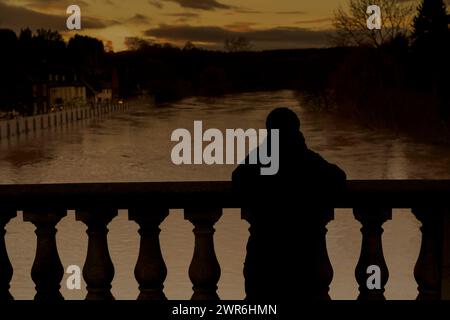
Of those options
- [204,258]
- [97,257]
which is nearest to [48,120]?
[97,257]

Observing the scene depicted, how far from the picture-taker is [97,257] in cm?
396

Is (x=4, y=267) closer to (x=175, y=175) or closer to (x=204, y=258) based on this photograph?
(x=204, y=258)

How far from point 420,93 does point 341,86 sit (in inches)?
309

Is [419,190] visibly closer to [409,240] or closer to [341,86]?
[409,240]

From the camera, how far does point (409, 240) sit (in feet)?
65.8

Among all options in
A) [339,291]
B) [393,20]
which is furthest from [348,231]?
[393,20]

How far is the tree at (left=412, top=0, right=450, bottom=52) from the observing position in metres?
70.6

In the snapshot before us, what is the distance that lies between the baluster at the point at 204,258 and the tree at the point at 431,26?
70406 mm

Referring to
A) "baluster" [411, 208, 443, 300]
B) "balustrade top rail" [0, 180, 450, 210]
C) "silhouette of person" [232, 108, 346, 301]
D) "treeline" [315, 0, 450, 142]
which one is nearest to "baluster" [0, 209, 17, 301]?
"balustrade top rail" [0, 180, 450, 210]

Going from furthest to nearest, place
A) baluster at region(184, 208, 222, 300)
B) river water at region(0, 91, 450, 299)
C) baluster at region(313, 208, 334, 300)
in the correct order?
river water at region(0, 91, 450, 299), baluster at region(184, 208, 222, 300), baluster at region(313, 208, 334, 300)

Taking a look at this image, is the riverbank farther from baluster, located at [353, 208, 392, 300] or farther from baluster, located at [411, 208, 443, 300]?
baluster, located at [411, 208, 443, 300]

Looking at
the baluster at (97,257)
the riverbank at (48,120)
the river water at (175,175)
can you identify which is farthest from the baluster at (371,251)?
the riverbank at (48,120)

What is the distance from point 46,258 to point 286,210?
57.1 inches

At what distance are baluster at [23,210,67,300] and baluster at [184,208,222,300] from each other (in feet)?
2.53
